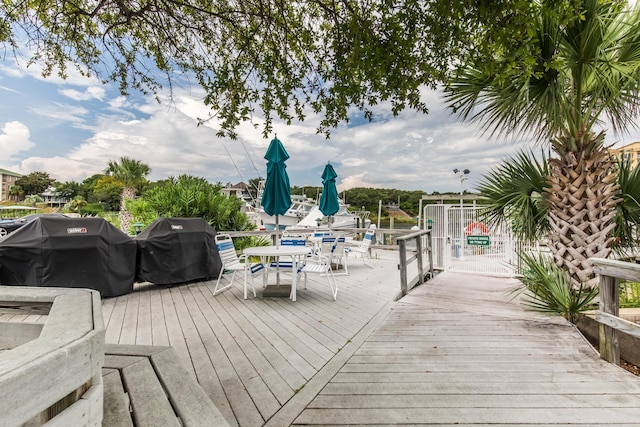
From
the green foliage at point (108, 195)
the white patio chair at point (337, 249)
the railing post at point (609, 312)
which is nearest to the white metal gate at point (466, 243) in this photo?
the white patio chair at point (337, 249)

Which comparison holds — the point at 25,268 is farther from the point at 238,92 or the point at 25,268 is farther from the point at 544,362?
the point at 544,362

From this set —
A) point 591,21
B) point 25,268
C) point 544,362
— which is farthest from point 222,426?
point 591,21

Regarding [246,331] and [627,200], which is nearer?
[246,331]

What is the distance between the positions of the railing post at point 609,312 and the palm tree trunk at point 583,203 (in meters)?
1.11

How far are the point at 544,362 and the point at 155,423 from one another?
2.89 metres

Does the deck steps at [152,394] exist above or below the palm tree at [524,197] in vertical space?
below

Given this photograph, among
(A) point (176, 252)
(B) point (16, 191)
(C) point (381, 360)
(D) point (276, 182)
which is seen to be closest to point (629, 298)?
(C) point (381, 360)

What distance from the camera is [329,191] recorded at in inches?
365

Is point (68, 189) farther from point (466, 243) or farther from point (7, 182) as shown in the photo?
point (466, 243)

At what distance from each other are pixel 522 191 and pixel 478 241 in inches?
118

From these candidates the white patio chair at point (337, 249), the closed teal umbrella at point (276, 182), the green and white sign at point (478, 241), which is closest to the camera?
the closed teal umbrella at point (276, 182)

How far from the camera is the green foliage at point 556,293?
3752 mm

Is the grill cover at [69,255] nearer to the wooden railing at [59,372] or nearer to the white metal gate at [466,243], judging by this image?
the wooden railing at [59,372]

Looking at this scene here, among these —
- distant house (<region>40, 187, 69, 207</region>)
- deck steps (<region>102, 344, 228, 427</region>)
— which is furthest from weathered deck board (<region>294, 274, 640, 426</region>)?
distant house (<region>40, 187, 69, 207</region>)
